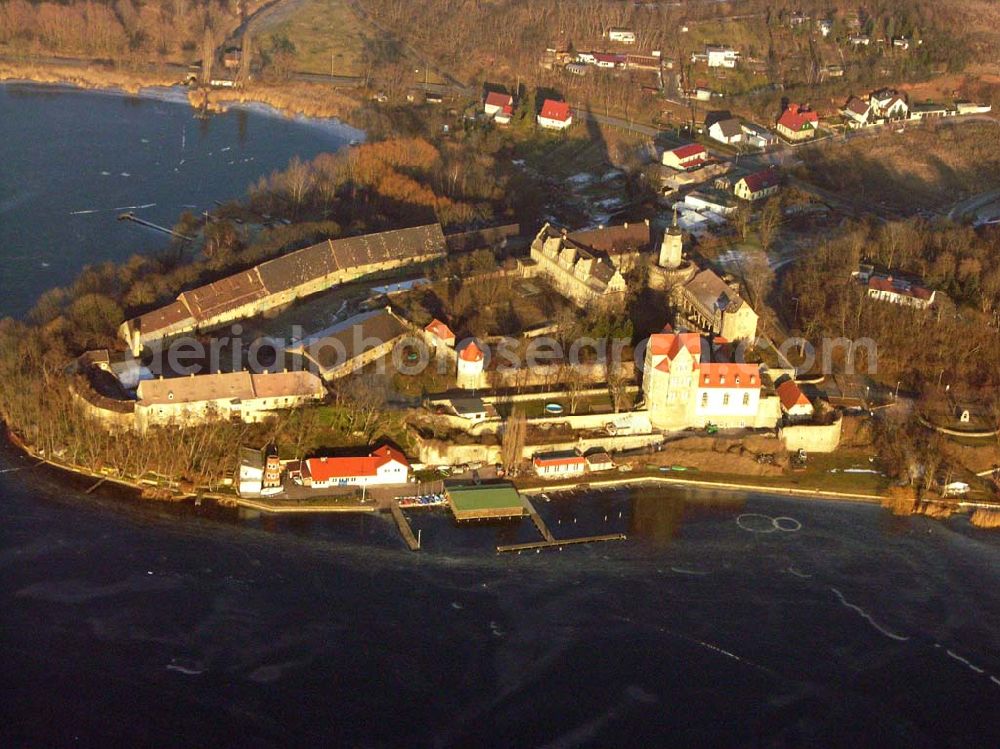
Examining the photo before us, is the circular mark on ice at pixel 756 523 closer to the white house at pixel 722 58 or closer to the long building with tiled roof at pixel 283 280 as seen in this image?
the long building with tiled roof at pixel 283 280

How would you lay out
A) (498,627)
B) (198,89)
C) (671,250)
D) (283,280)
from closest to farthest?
(498,627) < (283,280) < (671,250) < (198,89)

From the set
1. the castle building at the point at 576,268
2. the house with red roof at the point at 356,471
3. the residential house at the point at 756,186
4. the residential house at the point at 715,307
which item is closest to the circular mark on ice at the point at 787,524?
the residential house at the point at 715,307

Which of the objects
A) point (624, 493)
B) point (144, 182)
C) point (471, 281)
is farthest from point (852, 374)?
point (144, 182)

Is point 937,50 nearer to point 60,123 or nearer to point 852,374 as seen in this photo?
point 852,374

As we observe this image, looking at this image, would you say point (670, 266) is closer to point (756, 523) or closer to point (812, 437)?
point (812, 437)

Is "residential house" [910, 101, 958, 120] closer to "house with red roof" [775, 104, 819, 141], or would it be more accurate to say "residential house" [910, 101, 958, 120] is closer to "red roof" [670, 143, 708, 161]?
"house with red roof" [775, 104, 819, 141]

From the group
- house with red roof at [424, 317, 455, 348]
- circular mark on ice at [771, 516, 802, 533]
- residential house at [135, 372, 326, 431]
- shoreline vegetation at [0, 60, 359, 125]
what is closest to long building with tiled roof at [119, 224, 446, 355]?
residential house at [135, 372, 326, 431]

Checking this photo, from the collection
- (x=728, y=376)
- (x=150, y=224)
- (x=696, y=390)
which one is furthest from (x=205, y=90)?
(x=728, y=376)

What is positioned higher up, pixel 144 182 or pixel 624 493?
pixel 144 182
